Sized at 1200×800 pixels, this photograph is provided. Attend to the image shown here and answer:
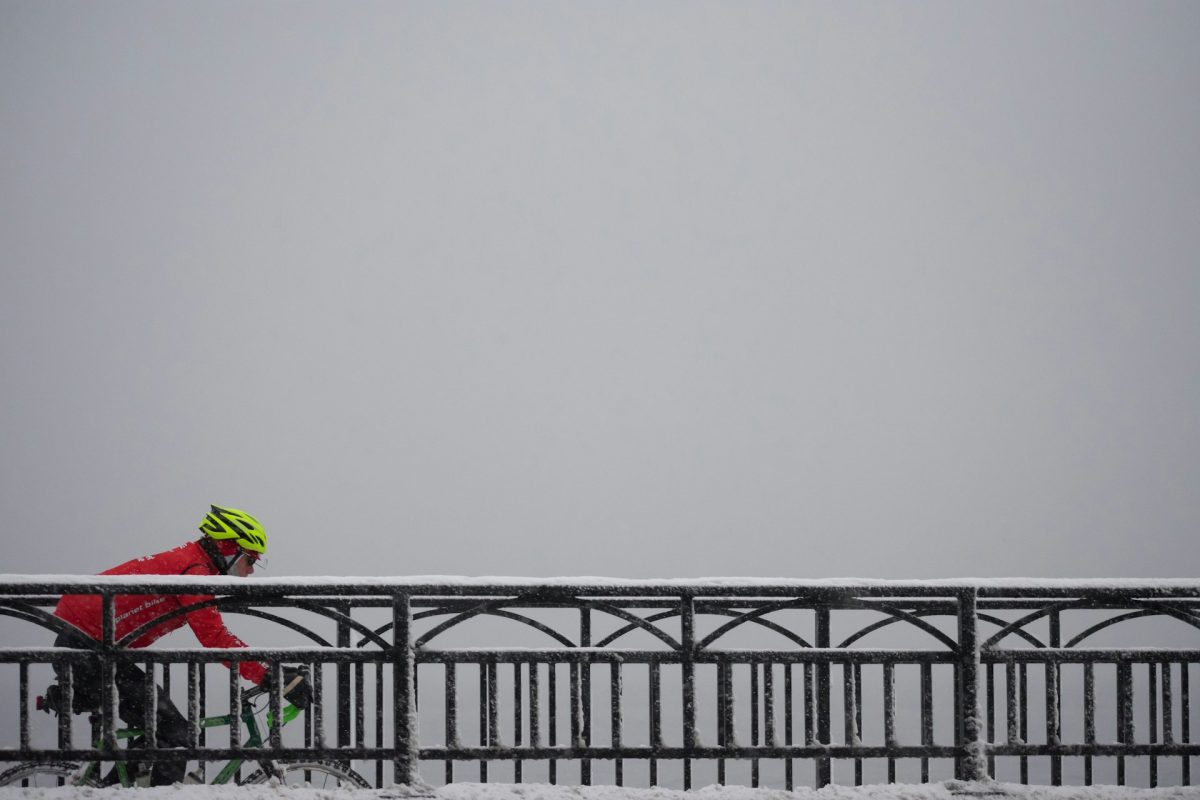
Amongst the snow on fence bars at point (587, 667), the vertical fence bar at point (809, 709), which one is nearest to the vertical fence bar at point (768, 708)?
the snow on fence bars at point (587, 667)

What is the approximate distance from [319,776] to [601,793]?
1825 mm

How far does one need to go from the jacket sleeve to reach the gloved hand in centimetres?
9

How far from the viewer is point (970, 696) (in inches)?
271

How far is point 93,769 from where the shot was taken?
644 centimetres

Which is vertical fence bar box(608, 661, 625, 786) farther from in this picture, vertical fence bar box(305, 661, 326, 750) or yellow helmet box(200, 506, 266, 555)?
yellow helmet box(200, 506, 266, 555)

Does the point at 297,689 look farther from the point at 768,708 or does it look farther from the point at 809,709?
the point at 809,709

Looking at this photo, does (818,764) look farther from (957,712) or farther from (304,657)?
(304,657)

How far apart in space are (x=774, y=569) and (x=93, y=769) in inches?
5402

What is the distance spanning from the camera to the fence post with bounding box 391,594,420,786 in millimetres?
6402

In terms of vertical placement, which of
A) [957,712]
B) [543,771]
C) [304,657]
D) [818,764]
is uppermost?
[304,657]

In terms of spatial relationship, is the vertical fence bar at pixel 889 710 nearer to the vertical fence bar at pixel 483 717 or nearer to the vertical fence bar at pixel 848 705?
the vertical fence bar at pixel 848 705

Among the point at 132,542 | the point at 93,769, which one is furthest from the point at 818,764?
the point at 132,542

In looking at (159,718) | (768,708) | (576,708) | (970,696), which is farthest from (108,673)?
(970,696)

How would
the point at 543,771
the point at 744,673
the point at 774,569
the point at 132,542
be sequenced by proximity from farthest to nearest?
the point at 132,542
the point at 774,569
the point at 744,673
the point at 543,771
